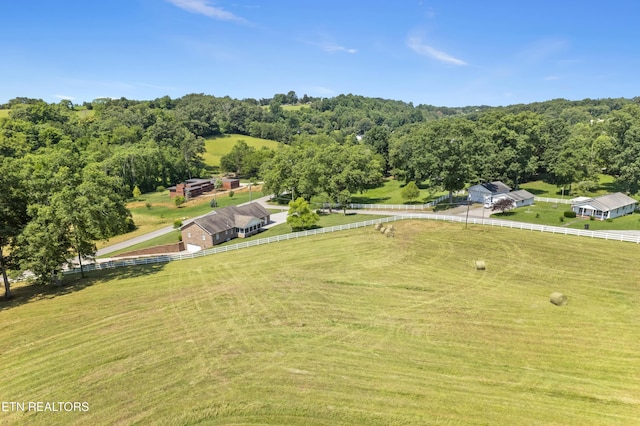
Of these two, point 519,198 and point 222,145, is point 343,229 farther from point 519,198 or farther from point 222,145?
point 222,145

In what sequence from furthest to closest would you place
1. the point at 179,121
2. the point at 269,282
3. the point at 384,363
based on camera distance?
1. the point at 179,121
2. the point at 269,282
3. the point at 384,363

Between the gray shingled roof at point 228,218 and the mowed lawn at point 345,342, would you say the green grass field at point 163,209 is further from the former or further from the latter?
the mowed lawn at point 345,342

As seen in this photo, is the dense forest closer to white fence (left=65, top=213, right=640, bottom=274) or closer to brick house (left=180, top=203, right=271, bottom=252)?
white fence (left=65, top=213, right=640, bottom=274)

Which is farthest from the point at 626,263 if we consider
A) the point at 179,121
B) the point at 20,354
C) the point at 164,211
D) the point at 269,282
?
the point at 179,121

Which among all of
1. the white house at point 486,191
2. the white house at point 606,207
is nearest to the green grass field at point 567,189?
the white house at point 486,191

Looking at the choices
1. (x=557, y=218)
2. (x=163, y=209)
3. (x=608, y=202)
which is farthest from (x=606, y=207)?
(x=163, y=209)

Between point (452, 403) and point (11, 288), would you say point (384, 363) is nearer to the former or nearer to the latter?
point (452, 403)
